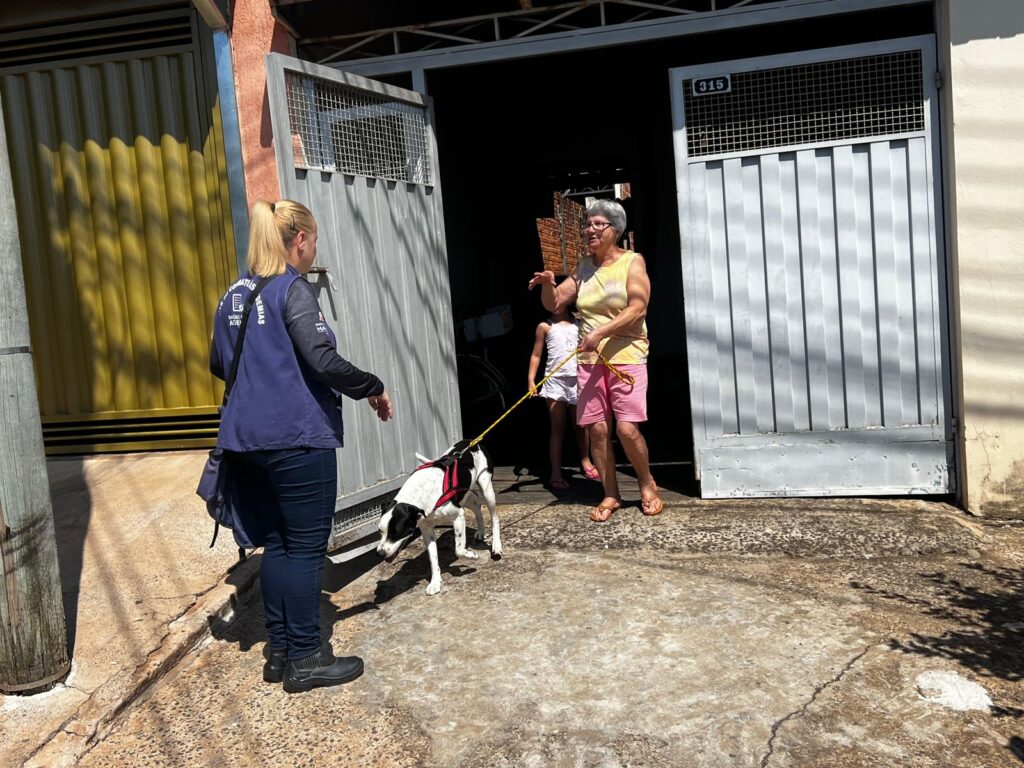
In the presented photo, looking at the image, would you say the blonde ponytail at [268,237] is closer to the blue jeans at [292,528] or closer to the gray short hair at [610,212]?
the blue jeans at [292,528]

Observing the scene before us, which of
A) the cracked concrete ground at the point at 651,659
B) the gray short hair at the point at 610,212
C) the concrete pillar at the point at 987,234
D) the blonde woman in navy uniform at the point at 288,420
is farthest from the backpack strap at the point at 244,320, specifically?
the concrete pillar at the point at 987,234

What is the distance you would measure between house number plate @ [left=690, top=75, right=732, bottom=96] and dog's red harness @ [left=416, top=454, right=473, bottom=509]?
2.62 m

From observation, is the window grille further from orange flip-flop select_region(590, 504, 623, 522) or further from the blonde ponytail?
the blonde ponytail

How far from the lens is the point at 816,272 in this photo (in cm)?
543

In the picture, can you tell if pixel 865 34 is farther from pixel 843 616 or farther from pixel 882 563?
pixel 843 616

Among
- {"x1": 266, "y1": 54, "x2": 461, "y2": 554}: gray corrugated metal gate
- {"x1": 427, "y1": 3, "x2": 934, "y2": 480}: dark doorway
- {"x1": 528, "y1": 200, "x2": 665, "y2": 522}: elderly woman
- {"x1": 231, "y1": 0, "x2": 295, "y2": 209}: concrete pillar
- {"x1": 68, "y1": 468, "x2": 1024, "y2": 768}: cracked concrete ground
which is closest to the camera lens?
{"x1": 68, "y1": 468, "x2": 1024, "y2": 768}: cracked concrete ground

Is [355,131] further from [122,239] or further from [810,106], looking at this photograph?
[810,106]

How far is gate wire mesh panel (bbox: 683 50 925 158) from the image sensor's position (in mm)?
5242

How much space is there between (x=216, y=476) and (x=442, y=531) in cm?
208

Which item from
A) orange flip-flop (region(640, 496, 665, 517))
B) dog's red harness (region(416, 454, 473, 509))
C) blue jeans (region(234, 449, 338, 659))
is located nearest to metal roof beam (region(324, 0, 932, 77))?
dog's red harness (region(416, 454, 473, 509))

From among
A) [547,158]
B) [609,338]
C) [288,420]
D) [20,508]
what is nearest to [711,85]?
[609,338]

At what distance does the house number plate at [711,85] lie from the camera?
541 centimetres

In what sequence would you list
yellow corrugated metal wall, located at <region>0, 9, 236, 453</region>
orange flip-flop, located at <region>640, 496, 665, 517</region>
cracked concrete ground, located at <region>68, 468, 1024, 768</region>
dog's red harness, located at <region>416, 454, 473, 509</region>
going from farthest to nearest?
yellow corrugated metal wall, located at <region>0, 9, 236, 453</region> → orange flip-flop, located at <region>640, 496, 665, 517</region> → dog's red harness, located at <region>416, 454, 473, 509</region> → cracked concrete ground, located at <region>68, 468, 1024, 768</region>

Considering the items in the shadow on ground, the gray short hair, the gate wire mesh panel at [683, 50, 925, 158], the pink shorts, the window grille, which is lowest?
the shadow on ground
